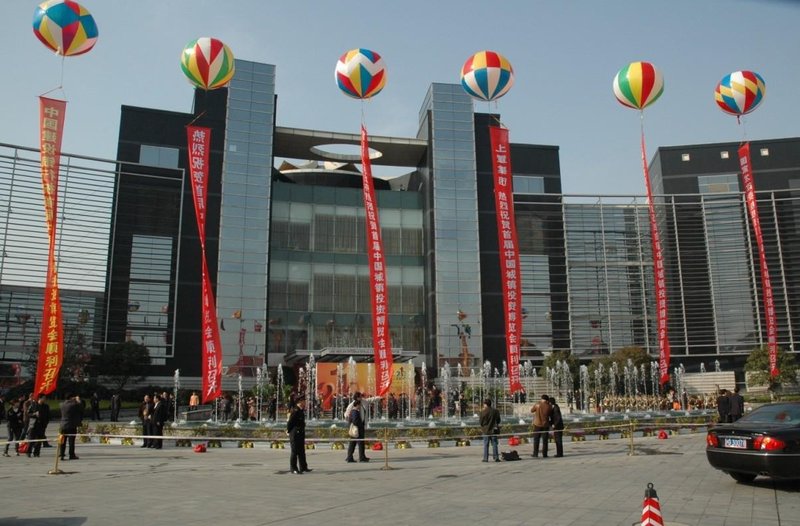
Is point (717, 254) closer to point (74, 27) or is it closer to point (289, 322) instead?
point (289, 322)

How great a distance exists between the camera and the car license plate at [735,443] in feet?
29.9

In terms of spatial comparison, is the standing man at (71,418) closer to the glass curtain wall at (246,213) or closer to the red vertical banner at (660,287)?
the red vertical banner at (660,287)

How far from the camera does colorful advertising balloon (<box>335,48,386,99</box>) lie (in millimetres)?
23047

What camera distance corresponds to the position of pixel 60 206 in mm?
47125

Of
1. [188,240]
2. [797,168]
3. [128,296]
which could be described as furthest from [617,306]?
[128,296]

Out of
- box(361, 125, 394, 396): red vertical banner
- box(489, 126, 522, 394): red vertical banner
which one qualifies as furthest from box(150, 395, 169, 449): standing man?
box(489, 126, 522, 394): red vertical banner

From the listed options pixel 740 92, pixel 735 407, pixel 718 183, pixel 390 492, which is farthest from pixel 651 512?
pixel 718 183

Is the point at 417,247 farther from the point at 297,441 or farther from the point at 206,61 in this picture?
the point at 297,441

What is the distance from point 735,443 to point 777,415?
3.66 feet

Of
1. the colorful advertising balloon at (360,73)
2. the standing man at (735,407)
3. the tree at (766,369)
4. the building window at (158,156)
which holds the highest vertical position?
the building window at (158,156)

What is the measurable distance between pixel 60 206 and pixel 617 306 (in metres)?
44.9

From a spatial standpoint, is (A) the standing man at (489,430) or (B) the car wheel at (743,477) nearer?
(B) the car wheel at (743,477)

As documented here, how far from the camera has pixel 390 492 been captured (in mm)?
9859

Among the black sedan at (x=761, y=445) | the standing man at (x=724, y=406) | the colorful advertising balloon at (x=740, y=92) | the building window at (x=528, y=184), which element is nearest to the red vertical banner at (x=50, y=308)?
the black sedan at (x=761, y=445)
